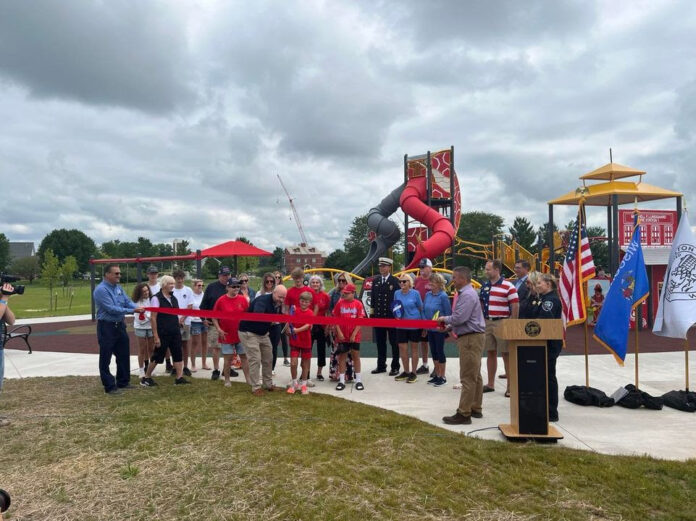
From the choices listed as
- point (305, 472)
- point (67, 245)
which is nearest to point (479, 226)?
point (305, 472)

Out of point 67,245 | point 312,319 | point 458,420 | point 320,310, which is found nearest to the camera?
point 458,420

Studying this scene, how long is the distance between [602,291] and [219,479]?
14.8 m

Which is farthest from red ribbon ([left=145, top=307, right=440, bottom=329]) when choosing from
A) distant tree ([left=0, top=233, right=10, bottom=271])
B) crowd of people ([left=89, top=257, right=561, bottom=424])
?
distant tree ([left=0, top=233, right=10, bottom=271])

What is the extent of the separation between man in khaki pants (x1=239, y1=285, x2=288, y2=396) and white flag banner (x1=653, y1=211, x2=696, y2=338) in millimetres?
5240

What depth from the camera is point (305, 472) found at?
12.6ft

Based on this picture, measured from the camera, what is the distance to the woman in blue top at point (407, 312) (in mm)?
7223

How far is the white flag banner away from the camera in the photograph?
19.5 ft

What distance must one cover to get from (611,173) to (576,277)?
8462 mm

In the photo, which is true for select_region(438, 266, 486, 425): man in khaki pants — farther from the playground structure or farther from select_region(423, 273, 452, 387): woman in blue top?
the playground structure

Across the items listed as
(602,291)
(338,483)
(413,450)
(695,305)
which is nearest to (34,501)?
(338,483)

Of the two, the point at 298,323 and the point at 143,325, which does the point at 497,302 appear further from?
the point at 143,325

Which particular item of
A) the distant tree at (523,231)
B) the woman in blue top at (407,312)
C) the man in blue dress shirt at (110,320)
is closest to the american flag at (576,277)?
the woman in blue top at (407,312)

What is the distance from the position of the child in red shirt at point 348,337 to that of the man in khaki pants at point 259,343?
3.22 ft

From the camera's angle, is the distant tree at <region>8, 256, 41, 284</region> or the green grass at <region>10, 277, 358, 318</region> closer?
the green grass at <region>10, 277, 358, 318</region>
